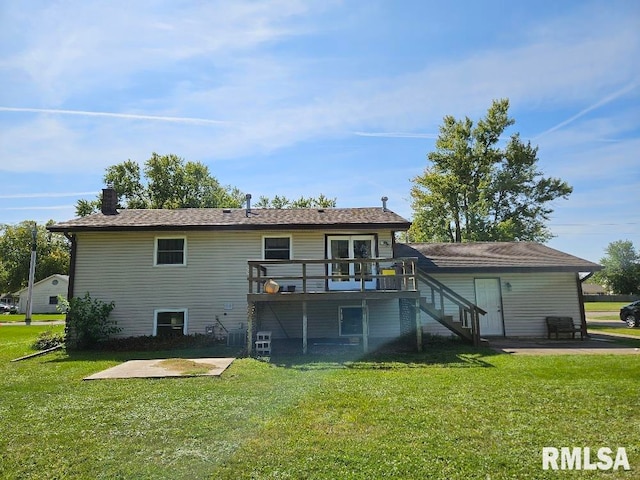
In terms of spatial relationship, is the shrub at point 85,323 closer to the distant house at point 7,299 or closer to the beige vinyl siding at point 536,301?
the beige vinyl siding at point 536,301

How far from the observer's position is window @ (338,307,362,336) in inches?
507

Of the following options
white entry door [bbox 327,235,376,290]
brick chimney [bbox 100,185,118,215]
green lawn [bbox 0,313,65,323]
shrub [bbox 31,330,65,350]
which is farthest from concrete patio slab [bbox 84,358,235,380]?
green lawn [bbox 0,313,65,323]

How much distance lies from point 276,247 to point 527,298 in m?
9.37

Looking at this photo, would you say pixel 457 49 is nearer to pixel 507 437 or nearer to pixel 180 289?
pixel 507 437

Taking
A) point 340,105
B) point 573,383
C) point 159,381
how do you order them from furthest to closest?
point 340,105
point 159,381
point 573,383

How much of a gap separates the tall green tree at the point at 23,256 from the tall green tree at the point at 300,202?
30077 mm

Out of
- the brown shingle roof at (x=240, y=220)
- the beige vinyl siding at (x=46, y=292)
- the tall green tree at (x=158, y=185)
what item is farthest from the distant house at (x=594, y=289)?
the beige vinyl siding at (x=46, y=292)

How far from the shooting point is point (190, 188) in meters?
39.0

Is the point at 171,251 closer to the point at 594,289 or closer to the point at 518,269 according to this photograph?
the point at 518,269

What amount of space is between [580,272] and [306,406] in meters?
12.4

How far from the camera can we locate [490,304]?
44.5 ft

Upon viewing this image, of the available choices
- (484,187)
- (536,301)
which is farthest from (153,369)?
(484,187)

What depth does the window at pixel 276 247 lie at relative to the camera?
13.0 meters

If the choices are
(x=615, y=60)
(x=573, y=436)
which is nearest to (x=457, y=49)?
(x=615, y=60)
